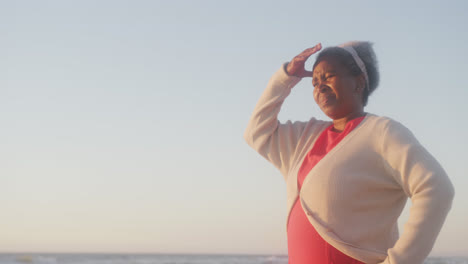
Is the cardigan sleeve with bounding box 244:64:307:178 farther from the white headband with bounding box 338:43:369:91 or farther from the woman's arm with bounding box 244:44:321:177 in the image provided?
the white headband with bounding box 338:43:369:91

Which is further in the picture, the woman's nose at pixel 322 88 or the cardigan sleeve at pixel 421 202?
the woman's nose at pixel 322 88

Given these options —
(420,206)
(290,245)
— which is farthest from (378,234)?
(290,245)

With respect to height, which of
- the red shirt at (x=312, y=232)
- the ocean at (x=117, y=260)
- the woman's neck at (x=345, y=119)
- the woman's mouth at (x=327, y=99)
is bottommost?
the ocean at (x=117, y=260)

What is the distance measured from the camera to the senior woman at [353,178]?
1712mm

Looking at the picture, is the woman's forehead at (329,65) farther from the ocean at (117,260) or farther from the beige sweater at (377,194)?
the ocean at (117,260)

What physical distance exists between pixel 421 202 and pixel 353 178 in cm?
25

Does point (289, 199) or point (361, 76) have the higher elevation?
point (361, 76)

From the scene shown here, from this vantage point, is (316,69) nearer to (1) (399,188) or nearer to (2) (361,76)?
(2) (361,76)

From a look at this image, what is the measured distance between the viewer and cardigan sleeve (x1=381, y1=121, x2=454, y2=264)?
1684 mm

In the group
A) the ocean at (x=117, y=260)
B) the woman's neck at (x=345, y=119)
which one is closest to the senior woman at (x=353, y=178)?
the woman's neck at (x=345, y=119)

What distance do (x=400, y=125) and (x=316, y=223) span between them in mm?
432

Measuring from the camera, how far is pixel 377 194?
1.89m

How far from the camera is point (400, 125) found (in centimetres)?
190

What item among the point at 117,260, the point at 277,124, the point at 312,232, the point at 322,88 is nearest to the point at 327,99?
the point at 322,88
